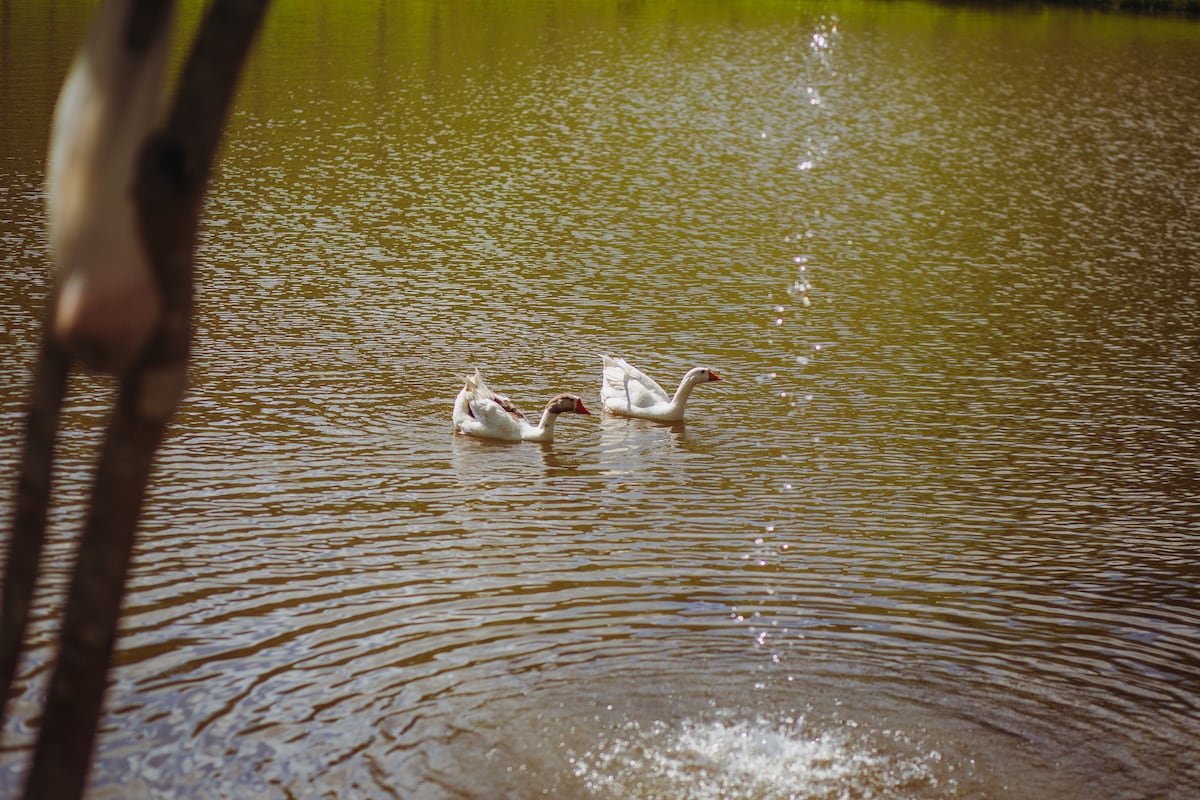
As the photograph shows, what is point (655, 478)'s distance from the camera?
1195cm

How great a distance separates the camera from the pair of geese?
12.5m

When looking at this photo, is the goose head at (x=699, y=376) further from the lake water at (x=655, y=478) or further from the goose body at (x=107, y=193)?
the goose body at (x=107, y=193)

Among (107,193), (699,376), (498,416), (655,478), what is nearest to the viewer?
(107,193)

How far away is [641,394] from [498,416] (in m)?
1.56

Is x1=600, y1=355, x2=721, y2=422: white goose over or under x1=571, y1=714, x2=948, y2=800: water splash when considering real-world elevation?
over

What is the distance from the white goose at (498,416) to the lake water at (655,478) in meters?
0.19

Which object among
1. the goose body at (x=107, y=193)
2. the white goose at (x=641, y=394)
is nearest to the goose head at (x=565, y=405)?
the white goose at (x=641, y=394)

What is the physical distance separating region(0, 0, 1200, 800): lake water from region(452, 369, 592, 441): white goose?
191 mm

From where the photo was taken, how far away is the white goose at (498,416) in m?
12.5

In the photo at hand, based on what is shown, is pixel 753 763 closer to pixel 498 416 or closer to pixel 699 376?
pixel 498 416

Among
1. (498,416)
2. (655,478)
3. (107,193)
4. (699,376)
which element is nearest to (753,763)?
(655,478)

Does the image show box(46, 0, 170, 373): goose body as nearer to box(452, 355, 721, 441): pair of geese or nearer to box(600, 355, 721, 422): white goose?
box(452, 355, 721, 441): pair of geese

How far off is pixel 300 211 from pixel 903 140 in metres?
13.5

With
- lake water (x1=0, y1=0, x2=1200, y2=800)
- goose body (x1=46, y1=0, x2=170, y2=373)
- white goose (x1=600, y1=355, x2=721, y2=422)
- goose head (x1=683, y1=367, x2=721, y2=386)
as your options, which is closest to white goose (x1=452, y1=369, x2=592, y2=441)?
lake water (x1=0, y1=0, x2=1200, y2=800)
